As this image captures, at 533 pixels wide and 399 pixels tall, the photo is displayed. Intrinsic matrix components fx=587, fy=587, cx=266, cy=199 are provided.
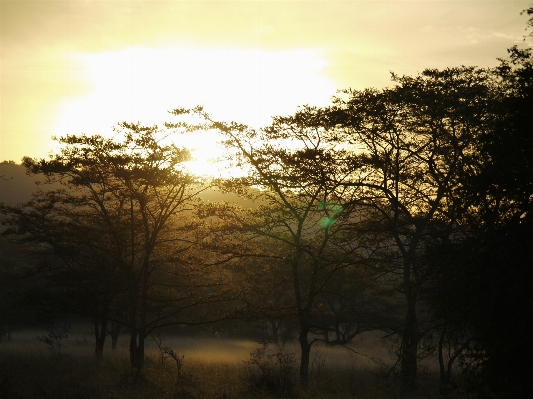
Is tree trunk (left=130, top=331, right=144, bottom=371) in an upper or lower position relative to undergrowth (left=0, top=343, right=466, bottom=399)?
upper

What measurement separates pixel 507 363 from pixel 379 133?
1054cm

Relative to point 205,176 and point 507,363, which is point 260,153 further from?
point 507,363

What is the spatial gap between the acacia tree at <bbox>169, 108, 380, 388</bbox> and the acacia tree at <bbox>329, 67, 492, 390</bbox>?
806 mm

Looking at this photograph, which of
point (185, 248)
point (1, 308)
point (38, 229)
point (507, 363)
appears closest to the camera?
point (507, 363)

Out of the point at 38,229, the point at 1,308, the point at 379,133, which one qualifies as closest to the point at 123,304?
the point at 38,229

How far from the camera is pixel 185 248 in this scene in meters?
23.0

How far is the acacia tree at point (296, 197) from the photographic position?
2012 centimetres

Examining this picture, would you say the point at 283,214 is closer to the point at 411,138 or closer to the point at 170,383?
the point at 411,138

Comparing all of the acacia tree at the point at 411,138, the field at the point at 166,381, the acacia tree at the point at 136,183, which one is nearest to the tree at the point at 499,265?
the field at the point at 166,381

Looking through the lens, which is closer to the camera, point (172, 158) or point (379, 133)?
point (379, 133)

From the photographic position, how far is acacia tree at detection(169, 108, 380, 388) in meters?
20.1

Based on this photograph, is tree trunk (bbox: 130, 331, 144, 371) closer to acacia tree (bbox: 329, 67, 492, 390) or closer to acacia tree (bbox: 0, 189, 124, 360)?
acacia tree (bbox: 0, 189, 124, 360)

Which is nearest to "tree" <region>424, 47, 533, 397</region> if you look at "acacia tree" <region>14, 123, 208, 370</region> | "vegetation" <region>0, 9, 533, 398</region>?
"vegetation" <region>0, 9, 533, 398</region>

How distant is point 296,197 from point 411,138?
4.48m
